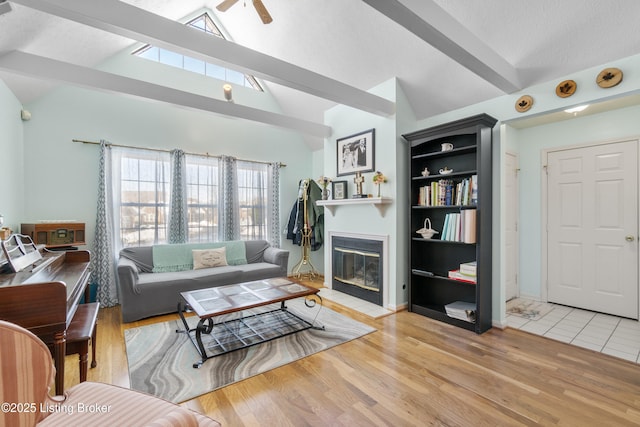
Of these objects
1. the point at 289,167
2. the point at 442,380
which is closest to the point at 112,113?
the point at 289,167

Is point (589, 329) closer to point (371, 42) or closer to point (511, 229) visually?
point (511, 229)

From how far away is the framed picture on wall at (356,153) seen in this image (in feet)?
12.7

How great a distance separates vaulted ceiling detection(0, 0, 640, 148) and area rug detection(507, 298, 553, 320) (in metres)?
2.50

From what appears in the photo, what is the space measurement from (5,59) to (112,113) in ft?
5.40

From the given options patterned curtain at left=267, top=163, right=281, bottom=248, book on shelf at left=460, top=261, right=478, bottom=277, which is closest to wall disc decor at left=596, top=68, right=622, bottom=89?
book on shelf at left=460, top=261, right=478, bottom=277

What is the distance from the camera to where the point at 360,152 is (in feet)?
13.2

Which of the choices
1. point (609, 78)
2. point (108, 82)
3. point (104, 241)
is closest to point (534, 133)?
point (609, 78)

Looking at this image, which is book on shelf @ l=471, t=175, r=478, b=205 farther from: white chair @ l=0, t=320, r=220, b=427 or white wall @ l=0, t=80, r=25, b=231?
white wall @ l=0, t=80, r=25, b=231

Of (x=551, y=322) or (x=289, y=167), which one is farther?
(x=289, y=167)

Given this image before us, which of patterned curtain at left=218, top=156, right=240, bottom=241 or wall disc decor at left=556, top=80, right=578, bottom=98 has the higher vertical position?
wall disc decor at left=556, top=80, right=578, bottom=98

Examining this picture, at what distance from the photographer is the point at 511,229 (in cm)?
396

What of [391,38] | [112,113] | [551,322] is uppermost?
[391,38]

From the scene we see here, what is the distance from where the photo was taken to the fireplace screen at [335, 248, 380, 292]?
151 inches

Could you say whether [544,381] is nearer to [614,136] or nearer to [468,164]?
Result: [468,164]
